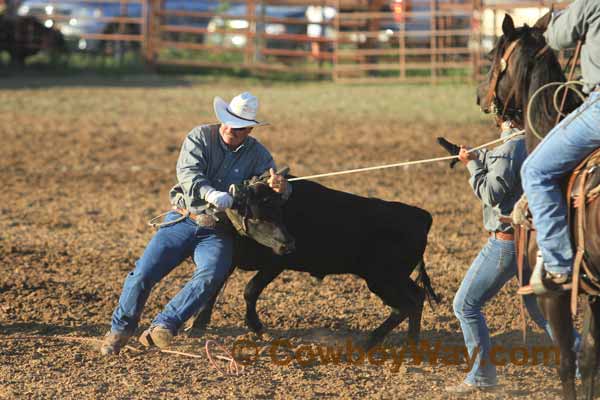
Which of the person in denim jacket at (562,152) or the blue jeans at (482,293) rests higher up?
the person in denim jacket at (562,152)

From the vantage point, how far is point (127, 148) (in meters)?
14.3

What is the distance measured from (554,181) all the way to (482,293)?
1028 millimetres

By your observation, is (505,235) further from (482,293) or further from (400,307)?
(400,307)

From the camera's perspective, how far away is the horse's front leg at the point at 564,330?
192 inches

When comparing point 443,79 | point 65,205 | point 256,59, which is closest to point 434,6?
point 443,79

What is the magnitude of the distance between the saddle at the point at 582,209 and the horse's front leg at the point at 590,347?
14.0 inches

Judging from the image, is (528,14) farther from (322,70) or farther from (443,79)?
(322,70)

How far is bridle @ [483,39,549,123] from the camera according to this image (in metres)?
5.02

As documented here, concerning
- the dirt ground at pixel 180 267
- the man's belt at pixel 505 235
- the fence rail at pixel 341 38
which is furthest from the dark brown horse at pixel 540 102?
the fence rail at pixel 341 38

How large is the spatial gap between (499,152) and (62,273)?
167 inches

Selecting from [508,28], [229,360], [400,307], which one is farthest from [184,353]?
[508,28]

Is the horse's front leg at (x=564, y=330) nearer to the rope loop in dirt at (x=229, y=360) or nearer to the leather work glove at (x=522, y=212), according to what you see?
the leather work glove at (x=522, y=212)

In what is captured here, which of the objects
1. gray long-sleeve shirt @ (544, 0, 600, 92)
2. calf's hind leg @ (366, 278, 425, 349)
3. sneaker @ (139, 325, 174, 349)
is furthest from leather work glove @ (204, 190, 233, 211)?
gray long-sleeve shirt @ (544, 0, 600, 92)

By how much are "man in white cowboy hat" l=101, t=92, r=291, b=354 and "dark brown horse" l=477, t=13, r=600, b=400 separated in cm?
158
